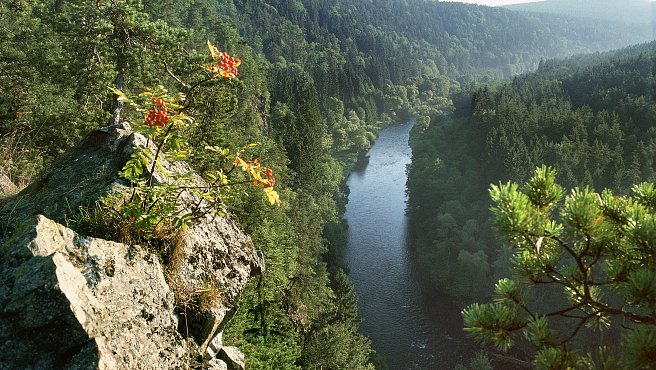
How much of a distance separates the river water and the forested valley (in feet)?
8.39

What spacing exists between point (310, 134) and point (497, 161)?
2797 centimetres

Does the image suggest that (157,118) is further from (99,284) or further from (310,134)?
(310,134)

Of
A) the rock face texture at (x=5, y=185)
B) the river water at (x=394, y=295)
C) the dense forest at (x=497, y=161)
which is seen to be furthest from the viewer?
the dense forest at (x=497, y=161)

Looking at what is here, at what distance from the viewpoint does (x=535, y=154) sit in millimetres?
58719

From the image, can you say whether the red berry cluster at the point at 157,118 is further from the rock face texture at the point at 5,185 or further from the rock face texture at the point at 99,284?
the rock face texture at the point at 5,185

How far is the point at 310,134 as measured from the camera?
5606cm

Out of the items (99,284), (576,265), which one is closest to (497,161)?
(576,265)

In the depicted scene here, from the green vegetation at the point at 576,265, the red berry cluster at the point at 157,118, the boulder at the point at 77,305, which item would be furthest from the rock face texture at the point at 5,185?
the green vegetation at the point at 576,265

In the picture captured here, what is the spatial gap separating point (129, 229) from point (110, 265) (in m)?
0.64

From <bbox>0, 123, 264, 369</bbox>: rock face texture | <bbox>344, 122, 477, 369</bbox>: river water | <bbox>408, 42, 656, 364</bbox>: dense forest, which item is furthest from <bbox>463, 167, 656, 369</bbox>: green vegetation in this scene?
<bbox>408, 42, 656, 364</bbox>: dense forest

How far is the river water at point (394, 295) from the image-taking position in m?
37.9

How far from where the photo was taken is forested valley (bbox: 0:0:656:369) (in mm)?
15859

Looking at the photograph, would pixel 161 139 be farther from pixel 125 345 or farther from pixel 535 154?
pixel 535 154

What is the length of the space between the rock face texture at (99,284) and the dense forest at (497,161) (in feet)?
126
